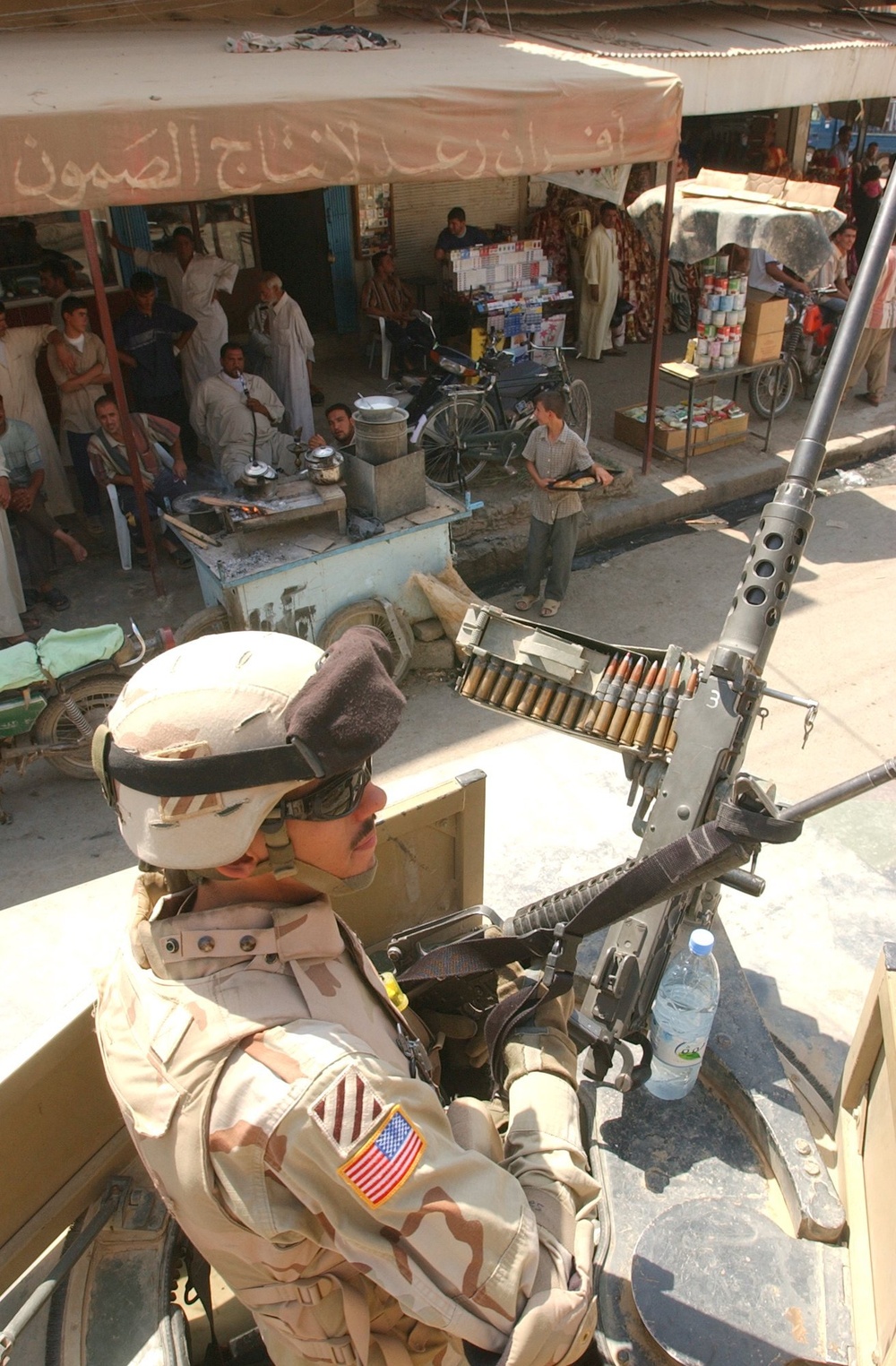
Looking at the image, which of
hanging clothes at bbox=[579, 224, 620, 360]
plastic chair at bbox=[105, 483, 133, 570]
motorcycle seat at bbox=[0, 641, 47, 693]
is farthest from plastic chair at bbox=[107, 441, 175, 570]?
hanging clothes at bbox=[579, 224, 620, 360]

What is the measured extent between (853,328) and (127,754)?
6.74 ft

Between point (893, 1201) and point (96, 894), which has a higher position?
point (893, 1201)

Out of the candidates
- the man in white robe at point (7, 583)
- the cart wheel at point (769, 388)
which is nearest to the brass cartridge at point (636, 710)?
the man in white robe at point (7, 583)

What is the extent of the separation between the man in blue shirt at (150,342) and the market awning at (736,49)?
390 cm

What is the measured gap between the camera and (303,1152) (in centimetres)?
151

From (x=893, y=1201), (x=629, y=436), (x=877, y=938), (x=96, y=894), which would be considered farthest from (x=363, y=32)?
(x=893, y=1201)

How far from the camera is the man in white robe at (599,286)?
10.7 m

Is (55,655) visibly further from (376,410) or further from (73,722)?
(376,410)

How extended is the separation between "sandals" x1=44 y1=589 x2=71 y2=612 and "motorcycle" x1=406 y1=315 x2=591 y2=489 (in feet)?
9.25

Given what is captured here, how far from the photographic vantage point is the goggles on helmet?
67.2 inches

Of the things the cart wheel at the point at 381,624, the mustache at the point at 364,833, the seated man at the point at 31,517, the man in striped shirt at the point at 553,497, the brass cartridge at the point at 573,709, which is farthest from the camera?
the man in striped shirt at the point at 553,497

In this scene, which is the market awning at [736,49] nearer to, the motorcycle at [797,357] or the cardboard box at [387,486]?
the motorcycle at [797,357]

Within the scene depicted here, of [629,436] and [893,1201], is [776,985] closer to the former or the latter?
[893,1201]

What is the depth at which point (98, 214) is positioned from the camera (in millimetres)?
9039
